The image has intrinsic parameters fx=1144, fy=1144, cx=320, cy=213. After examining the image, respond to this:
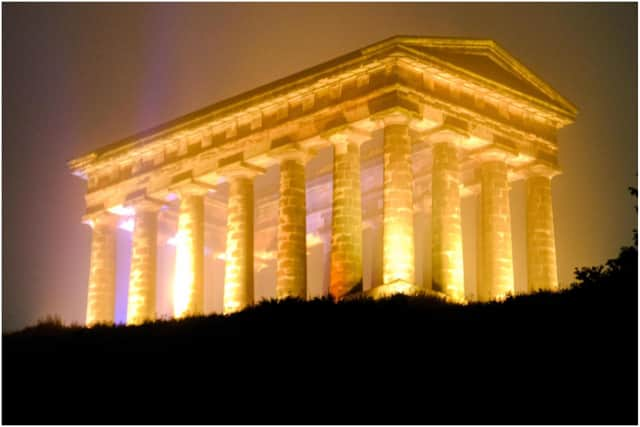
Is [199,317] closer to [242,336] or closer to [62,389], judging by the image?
[242,336]

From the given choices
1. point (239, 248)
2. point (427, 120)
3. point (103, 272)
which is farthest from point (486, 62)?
point (103, 272)

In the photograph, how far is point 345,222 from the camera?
4625 cm

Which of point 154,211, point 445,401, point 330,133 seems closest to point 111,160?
point 154,211

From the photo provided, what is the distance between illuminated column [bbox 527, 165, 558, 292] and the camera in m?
49.0

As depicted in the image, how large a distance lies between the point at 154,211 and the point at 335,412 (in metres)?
30.8

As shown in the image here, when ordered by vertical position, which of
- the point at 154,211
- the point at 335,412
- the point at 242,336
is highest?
the point at 154,211

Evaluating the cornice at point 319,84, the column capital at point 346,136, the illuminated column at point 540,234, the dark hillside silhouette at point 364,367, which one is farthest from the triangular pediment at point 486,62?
the dark hillside silhouette at point 364,367

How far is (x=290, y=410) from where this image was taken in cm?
A: 2709

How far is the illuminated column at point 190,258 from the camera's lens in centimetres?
5281

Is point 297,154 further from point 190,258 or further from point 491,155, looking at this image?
point 491,155

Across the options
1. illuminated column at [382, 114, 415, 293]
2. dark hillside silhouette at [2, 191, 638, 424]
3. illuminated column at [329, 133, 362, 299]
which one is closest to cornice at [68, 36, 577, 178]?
illuminated column at [382, 114, 415, 293]

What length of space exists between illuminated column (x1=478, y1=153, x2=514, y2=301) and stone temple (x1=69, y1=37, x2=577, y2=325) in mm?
68

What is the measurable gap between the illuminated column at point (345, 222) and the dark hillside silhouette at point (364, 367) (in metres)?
9.59

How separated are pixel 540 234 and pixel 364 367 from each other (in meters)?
22.3
